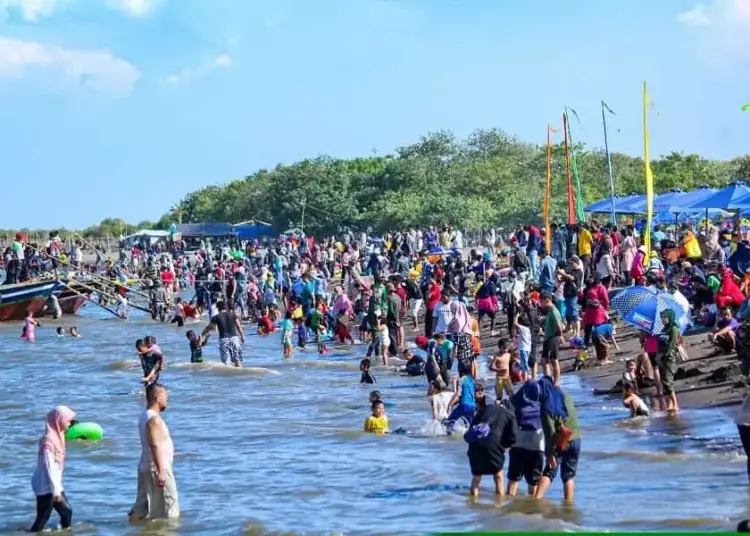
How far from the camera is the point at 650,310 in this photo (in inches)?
661

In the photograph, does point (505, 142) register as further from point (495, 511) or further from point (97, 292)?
point (495, 511)

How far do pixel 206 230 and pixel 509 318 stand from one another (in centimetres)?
5963

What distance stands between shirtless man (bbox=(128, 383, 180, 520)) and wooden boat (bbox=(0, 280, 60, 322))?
33.0 metres

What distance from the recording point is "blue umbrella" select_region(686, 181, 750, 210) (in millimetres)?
28125

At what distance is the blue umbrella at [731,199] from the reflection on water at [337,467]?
9.42m

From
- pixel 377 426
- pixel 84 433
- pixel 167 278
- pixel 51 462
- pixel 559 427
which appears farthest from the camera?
pixel 167 278

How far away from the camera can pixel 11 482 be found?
15.7 metres

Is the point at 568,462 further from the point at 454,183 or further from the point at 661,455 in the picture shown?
the point at 454,183

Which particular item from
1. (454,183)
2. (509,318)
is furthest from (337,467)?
(454,183)

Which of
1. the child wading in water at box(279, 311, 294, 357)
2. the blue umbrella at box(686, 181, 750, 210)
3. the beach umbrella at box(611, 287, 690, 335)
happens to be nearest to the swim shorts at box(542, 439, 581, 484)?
the beach umbrella at box(611, 287, 690, 335)

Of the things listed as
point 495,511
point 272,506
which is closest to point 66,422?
point 272,506

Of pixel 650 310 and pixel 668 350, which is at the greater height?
pixel 650 310

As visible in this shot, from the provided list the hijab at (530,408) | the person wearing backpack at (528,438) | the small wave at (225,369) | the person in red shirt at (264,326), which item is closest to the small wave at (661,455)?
the person wearing backpack at (528,438)

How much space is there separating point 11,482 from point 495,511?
266 inches
